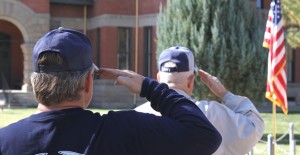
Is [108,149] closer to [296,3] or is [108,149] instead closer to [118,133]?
[118,133]

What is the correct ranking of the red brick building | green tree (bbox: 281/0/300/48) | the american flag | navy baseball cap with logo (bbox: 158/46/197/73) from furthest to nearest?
the red brick building, green tree (bbox: 281/0/300/48), the american flag, navy baseball cap with logo (bbox: 158/46/197/73)

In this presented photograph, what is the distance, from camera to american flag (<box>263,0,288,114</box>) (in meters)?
11.2

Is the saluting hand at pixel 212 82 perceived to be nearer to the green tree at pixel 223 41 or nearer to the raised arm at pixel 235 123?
the raised arm at pixel 235 123

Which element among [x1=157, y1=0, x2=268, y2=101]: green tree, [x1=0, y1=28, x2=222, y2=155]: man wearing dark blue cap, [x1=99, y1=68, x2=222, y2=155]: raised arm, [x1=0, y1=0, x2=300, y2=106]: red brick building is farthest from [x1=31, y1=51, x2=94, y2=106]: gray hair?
[x1=0, y1=0, x2=300, y2=106]: red brick building

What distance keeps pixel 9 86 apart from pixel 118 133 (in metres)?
28.3

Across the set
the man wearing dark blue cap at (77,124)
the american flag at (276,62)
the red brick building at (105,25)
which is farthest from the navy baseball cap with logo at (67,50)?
the red brick building at (105,25)

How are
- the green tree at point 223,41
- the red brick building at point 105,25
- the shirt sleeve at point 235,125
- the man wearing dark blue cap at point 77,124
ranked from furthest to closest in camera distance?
the red brick building at point 105,25
the green tree at point 223,41
the shirt sleeve at point 235,125
the man wearing dark blue cap at point 77,124

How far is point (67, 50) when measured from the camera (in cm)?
197

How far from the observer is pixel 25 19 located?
2716 centimetres

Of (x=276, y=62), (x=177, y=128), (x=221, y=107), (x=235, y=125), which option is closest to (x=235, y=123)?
(x=235, y=125)

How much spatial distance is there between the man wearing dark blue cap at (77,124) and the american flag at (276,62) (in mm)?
9343

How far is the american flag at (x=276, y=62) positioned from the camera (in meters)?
11.2

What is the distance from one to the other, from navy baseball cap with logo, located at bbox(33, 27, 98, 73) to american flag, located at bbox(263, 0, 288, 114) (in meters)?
9.49

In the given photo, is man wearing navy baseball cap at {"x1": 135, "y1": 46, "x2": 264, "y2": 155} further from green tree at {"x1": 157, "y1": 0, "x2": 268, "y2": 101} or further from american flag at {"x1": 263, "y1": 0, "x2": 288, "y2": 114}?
green tree at {"x1": 157, "y1": 0, "x2": 268, "y2": 101}
